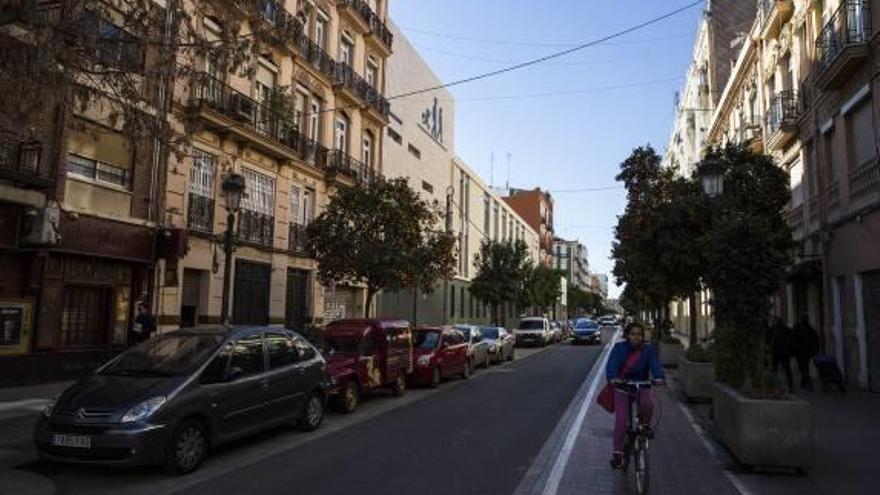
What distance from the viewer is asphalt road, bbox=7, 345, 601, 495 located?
8.02 meters

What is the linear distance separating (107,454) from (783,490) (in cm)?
715

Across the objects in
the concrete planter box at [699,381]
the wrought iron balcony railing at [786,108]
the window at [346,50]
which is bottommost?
the concrete planter box at [699,381]

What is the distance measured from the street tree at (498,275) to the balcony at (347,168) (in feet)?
50.4

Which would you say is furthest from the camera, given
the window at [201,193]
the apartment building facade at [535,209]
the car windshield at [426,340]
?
the apartment building facade at [535,209]

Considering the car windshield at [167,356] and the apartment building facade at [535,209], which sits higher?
the apartment building facade at [535,209]

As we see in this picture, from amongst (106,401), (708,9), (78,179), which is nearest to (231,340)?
(106,401)

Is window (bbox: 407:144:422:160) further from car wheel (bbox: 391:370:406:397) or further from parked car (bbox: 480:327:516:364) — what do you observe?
car wheel (bbox: 391:370:406:397)

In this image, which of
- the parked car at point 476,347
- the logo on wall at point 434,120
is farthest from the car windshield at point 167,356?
the logo on wall at point 434,120

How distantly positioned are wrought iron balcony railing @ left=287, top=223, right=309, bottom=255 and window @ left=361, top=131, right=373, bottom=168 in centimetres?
756

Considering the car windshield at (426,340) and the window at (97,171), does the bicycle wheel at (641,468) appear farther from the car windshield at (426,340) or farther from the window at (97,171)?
the window at (97,171)

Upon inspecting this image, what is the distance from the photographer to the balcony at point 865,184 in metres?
16.6

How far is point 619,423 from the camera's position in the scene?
8.49m

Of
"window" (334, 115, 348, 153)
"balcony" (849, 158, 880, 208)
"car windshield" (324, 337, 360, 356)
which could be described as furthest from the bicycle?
"window" (334, 115, 348, 153)

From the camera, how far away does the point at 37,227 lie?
15.0 meters
